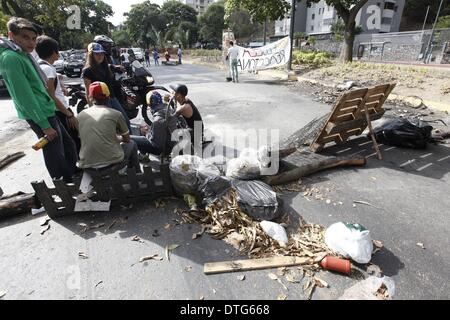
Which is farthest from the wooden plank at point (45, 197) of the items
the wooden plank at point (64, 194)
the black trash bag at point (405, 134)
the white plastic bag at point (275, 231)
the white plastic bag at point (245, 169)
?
the black trash bag at point (405, 134)

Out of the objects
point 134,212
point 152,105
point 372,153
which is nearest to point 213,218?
point 134,212

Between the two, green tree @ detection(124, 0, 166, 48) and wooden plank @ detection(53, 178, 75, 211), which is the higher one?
green tree @ detection(124, 0, 166, 48)

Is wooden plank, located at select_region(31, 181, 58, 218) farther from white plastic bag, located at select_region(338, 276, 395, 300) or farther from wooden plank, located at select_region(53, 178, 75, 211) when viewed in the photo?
white plastic bag, located at select_region(338, 276, 395, 300)

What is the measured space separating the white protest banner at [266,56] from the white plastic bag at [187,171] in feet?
41.4

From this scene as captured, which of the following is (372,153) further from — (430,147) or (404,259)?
(404,259)

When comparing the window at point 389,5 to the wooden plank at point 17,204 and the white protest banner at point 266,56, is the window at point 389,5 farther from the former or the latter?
the wooden plank at point 17,204

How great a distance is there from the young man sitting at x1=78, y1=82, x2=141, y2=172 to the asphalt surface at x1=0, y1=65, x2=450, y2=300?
64 cm

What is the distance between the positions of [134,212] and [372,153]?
13.0 ft

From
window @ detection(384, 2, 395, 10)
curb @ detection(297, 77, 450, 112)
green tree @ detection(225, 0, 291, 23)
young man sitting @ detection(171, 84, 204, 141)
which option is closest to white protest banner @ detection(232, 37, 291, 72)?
green tree @ detection(225, 0, 291, 23)

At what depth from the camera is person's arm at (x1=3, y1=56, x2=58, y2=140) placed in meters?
2.57

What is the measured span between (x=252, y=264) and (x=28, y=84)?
108 inches

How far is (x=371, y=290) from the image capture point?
6.69ft

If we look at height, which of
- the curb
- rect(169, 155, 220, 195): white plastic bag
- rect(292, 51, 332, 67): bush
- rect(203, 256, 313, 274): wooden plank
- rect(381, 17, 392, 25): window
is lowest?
rect(203, 256, 313, 274): wooden plank

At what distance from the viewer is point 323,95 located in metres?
9.23
